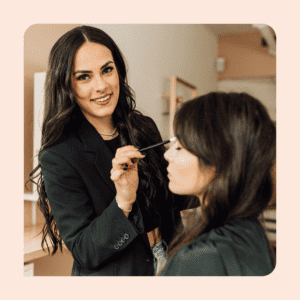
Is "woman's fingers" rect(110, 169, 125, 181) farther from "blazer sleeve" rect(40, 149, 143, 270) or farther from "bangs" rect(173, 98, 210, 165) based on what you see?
"bangs" rect(173, 98, 210, 165)

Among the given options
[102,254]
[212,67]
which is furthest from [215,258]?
[212,67]

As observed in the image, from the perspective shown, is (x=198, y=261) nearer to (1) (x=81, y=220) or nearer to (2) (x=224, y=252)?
(2) (x=224, y=252)

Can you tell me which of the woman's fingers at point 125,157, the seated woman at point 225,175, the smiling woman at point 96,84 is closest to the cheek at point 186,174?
the seated woman at point 225,175

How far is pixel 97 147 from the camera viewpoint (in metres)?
0.78

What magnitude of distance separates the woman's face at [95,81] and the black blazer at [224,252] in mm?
409

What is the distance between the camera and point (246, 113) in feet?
2.09

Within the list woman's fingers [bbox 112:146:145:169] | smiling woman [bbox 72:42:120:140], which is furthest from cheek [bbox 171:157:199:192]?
smiling woman [bbox 72:42:120:140]

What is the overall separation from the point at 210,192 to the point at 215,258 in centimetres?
14

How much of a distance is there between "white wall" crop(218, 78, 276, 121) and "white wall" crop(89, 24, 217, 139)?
7 centimetres

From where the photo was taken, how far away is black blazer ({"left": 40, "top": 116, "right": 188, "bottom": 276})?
0.70m

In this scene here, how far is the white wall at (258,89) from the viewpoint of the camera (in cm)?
69

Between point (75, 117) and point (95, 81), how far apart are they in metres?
0.11

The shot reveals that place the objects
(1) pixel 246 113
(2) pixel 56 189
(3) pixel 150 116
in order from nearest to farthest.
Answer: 1. (1) pixel 246 113
2. (2) pixel 56 189
3. (3) pixel 150 116

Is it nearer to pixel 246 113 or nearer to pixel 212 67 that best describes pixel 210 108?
pixel 246 113
